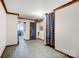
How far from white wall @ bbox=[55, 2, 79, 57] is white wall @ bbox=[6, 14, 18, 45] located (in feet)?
10.6

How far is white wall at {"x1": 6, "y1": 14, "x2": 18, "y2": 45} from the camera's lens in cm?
603

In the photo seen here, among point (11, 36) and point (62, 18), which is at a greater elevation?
point (62, 18)

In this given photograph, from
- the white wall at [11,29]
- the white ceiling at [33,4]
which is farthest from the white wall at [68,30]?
the white wall at [11,29]

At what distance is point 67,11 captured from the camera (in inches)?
156

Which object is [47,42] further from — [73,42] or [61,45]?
[73,42]

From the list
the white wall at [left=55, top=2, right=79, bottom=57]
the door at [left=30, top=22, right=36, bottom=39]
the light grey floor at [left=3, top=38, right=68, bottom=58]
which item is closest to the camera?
the white wall at [left=55, top=2, right=79, bottom=57]

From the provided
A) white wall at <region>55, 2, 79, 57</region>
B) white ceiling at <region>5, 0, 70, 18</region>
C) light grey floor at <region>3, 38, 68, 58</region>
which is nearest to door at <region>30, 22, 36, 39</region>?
light grey floor at <region>3, 38, 68, 58</region>

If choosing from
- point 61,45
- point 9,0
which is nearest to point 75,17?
point 61,45

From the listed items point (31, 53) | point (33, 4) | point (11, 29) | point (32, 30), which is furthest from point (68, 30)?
point (32, 30)

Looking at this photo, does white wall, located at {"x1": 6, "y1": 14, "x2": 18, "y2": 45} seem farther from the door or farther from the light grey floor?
the door

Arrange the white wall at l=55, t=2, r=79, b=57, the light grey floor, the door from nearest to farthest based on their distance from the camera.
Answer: the white wall at l=55, t=2, r=79, b=57 → the light grey floor → the door

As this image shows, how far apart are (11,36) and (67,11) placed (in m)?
4.18

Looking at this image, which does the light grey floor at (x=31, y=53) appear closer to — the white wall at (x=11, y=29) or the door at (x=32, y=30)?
the white wall at (x=11, y=29)

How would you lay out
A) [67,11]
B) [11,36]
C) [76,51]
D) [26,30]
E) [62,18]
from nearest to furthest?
[76,51]
[67,11]
[62,18]
[11,36]
[26,30]
